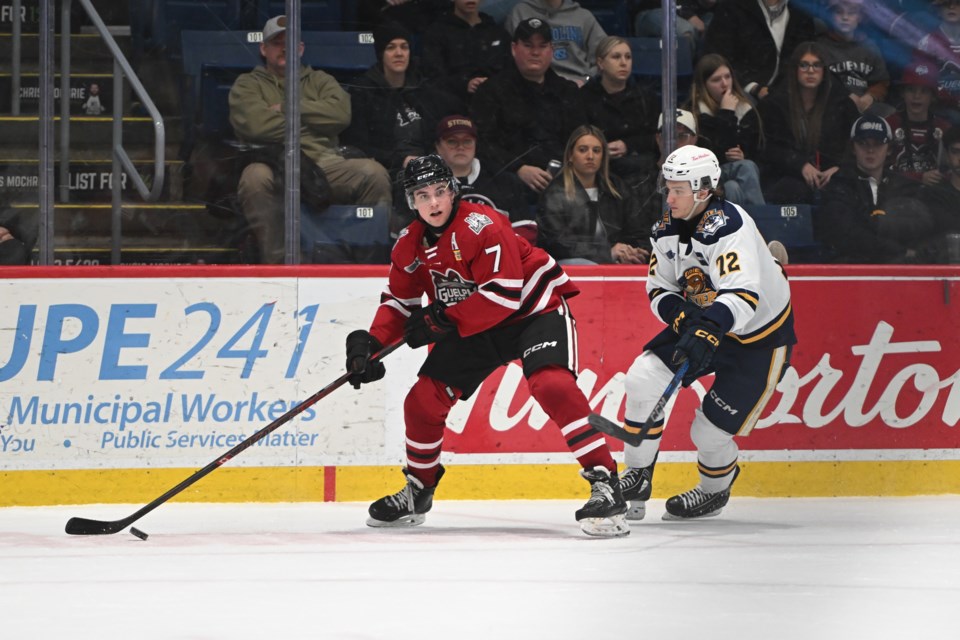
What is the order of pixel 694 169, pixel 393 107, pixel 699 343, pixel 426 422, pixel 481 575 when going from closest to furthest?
pixel 481 575
pixel 699 343
pixel 694 169
pixel 426 422
pixel 393 107

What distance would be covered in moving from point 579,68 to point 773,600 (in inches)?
118

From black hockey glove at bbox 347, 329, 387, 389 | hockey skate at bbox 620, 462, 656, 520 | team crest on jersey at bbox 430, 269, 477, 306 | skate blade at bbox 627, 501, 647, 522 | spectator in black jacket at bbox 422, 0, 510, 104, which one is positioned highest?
spectator in black jacket at bbox 422, 0, 510, 104

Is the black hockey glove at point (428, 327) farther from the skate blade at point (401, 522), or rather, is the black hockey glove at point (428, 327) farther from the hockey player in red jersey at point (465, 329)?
the skate blade at point (401, 522)

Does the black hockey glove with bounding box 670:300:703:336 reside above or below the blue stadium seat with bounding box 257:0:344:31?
below

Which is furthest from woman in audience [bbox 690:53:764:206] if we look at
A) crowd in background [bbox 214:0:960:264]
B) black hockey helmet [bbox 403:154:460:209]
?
black hockey helmet [bbox 403:154:460:209]

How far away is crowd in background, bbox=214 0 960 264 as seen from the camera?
18.1 feet

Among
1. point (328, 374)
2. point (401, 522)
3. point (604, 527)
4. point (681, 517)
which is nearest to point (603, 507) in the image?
point (604, 527)

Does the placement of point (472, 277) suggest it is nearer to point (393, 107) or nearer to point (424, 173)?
point (424, 173)

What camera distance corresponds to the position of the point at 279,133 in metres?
5.44

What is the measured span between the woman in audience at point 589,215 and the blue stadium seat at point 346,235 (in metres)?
0.62

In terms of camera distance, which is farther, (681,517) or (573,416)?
(681,517)

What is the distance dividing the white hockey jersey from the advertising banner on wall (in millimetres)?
740

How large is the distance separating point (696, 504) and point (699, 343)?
0.79m

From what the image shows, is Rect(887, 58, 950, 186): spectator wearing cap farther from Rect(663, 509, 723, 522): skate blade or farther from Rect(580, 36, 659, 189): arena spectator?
Rect(663, 509, 723, 522): skate blade
